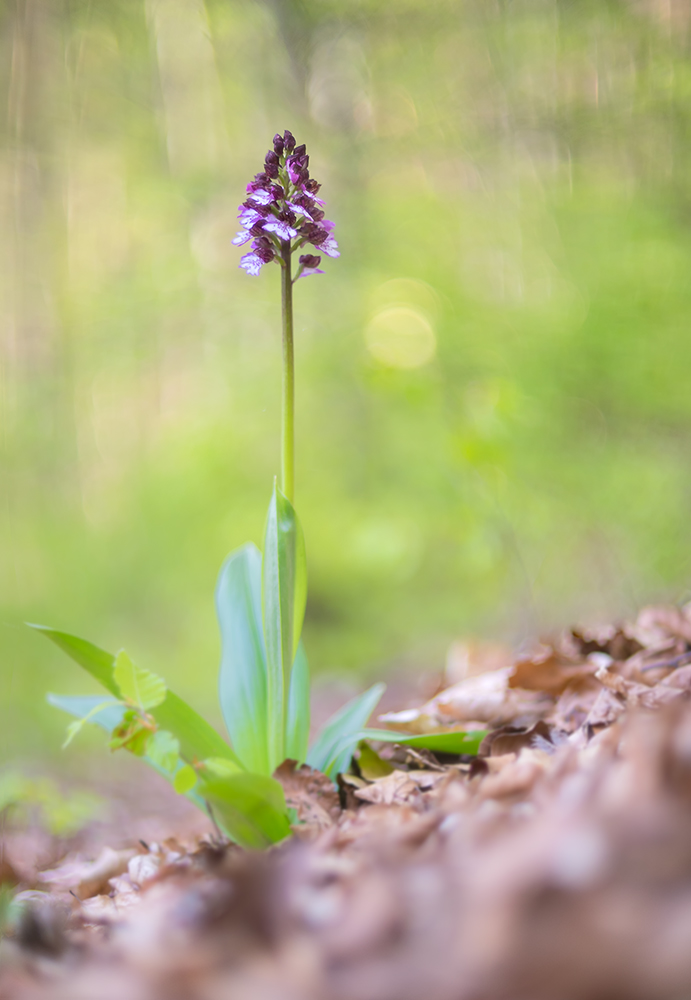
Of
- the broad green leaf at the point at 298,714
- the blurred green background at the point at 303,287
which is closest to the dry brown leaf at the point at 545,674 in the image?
the broad green leaf at the point at 298,714

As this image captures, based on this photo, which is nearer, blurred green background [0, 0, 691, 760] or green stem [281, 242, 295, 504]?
green stem [281, 242, 295, 504]

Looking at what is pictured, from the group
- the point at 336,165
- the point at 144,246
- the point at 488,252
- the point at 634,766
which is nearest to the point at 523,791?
the point at 634,766

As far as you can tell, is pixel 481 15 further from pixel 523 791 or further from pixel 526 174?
pixel 523 791

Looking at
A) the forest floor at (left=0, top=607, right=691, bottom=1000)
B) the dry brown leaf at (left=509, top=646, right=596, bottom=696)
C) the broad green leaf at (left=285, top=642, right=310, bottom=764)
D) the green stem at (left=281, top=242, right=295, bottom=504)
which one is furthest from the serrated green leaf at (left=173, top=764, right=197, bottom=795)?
the dry brown leaf at (left=509, top=646, right=596, bottom=696)

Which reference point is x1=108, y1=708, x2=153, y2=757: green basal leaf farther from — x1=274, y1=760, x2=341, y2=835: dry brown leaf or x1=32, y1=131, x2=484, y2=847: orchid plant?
x1=274, y1=760, x2=341, y2=835: dry brown leaf

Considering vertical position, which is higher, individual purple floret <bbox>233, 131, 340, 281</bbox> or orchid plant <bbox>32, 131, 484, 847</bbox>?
individual purple floret <bbox>233, 131, 340, 281</bbox>

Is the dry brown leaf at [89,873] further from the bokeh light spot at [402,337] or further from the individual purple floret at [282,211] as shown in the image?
the bokeh light spot at [402,337]

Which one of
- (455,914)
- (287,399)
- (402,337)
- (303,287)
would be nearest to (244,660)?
(287,399)
